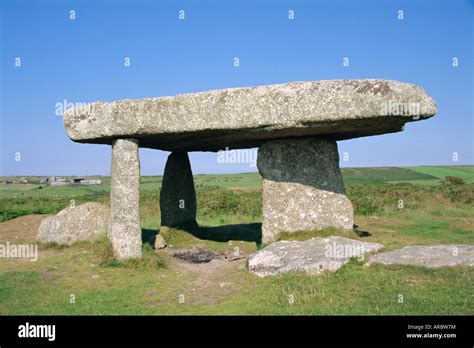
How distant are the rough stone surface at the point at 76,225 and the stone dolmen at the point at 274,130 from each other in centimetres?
264

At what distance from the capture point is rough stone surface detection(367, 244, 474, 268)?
9.11 meters

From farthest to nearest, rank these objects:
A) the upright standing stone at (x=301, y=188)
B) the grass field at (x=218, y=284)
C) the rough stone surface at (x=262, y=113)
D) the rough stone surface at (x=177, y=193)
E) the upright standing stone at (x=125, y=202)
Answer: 1. the rough stone surface at (x=177, y=193)
2. the upright standing stone at (x=301, y=188)
3. the upright standing stone at (x=125, y=202)
4. the rough stone surface at (x=262, y=113)
5. the grass field at (x=218, y=284)

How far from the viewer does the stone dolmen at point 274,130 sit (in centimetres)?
1014

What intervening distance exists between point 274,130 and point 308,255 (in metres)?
2.95

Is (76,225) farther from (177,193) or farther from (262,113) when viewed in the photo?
(262,113)

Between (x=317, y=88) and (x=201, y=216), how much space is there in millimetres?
12189

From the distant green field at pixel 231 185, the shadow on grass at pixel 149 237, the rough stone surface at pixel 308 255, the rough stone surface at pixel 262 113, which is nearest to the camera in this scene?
the rough stone surface at pixel 308 255

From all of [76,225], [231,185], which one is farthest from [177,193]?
[231,185]

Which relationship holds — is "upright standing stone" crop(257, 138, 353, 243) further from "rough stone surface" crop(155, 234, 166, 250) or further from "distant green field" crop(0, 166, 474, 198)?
"distant green field" crop(0, 166, 474, 198)

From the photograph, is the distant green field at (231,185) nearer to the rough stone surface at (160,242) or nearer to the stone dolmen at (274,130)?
the rough stone surface at (160,242)

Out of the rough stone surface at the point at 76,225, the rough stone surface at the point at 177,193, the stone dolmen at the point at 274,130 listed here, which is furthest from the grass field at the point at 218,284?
→ the rough stone surface at the point at 177,193

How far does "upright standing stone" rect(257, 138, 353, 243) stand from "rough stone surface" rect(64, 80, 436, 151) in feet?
1.73

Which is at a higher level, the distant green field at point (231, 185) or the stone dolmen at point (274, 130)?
the stone dolmen at point (274, 130)

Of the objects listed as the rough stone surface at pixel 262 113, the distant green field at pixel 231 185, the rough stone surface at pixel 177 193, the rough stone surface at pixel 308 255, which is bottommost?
the distant green field at pixel 231 185
